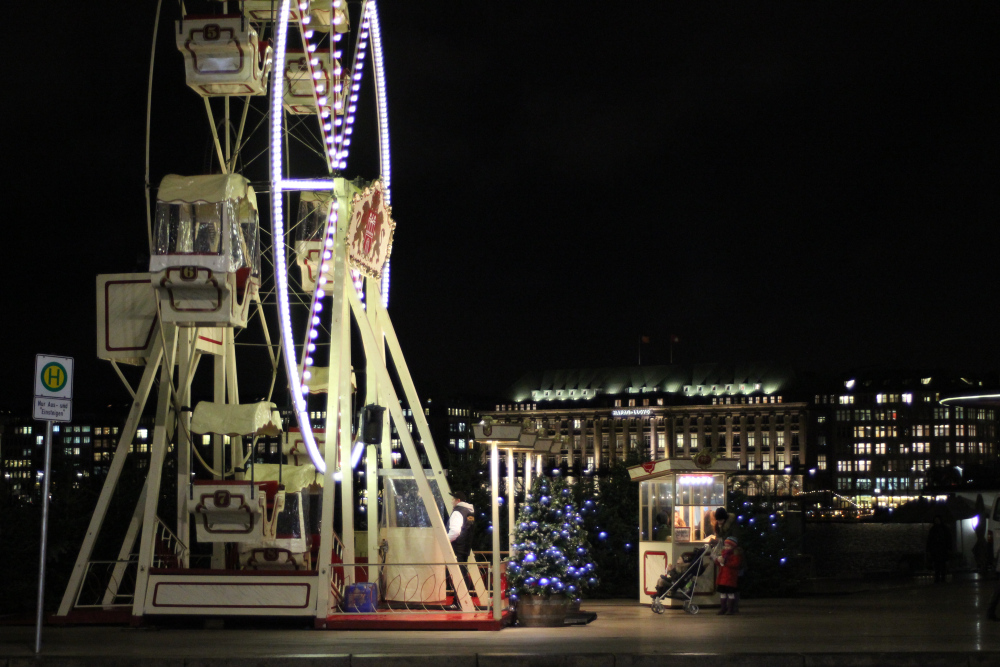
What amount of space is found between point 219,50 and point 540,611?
360 inches

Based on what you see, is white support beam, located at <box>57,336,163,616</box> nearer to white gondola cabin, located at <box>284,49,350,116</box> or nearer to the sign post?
the sign post

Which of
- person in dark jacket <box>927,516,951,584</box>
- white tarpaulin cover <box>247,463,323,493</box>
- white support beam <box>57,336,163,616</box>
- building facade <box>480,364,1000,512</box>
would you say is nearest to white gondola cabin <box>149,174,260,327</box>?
white support beam <box>57,336,163,616</box>

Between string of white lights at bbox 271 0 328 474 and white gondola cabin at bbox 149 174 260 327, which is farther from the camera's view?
white gondola cabin at bbox 149 174 260 327

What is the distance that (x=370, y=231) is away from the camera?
62.9ft

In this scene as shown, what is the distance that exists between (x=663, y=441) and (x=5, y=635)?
162141 mm

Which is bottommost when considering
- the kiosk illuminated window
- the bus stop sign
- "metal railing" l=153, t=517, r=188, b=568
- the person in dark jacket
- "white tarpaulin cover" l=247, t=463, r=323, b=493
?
the person in dark jacket

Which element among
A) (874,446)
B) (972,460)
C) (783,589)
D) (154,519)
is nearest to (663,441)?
(874,446)

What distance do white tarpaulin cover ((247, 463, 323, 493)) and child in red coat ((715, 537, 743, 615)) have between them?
248 inches

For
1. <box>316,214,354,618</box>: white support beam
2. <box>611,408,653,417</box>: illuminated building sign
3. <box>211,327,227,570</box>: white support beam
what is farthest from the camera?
<box>611,408,653,417</box>: illuminated building sign

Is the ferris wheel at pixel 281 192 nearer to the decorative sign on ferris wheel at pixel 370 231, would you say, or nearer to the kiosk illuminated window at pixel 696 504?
the decorative sign on ferris wheel at pixel 370 231

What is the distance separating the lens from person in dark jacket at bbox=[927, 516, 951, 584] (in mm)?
30297

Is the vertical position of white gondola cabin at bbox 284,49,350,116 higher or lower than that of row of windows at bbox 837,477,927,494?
higher

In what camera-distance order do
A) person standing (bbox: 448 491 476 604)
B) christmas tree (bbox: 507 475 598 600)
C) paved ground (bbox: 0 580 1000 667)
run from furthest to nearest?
person standing (bbox: 448 491 476 604) → christmas tree (bbox: 507 475 598 600) → paved ground (bbox: 0 580 1000 667)

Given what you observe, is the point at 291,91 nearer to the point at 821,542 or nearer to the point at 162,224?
the point at 162,224
